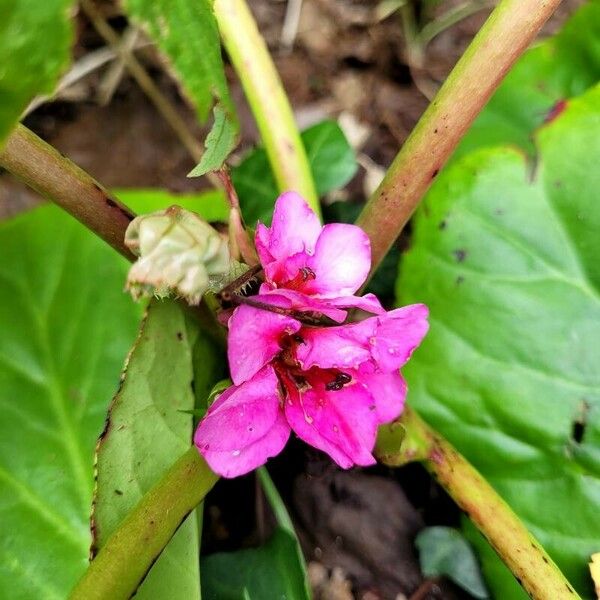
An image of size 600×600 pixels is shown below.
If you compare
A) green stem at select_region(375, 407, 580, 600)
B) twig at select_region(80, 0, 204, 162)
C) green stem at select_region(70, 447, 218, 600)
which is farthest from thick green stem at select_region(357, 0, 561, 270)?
twig at select_region(80, 0, 204, 162)

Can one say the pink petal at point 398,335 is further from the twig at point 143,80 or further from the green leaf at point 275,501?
the twig at point 143,80

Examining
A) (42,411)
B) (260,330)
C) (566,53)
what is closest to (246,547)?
(42,411)

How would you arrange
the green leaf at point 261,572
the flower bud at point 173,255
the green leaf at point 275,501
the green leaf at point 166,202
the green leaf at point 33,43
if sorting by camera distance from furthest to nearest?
the green leaf at point 166,202
the green leaf at point 275,501
the green leaf at point 261,572
the flower bud at point 173,255
the green leaf at point 33,43

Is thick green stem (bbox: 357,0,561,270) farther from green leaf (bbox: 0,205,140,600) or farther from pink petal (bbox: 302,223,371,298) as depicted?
Answer: green leaf (bbox: 0,205,140,600)

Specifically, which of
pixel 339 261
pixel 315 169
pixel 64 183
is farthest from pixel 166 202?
pixel 339 261

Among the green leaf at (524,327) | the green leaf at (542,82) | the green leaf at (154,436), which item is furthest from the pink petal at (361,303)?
the green leaf at (542,82)

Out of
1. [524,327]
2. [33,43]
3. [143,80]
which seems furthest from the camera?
[143,80]

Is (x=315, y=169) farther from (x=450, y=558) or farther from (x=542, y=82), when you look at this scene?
(x=450, y=558)
